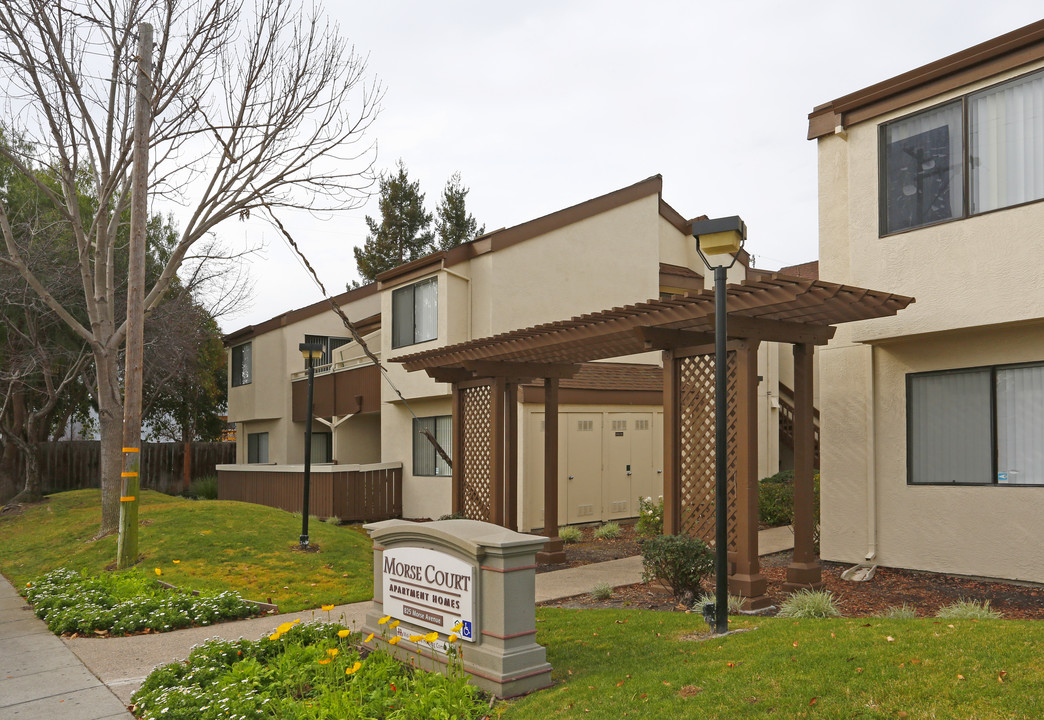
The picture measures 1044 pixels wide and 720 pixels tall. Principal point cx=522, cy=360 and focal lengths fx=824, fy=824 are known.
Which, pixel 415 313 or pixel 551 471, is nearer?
pixel 551 471

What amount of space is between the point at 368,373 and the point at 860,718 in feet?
60.3

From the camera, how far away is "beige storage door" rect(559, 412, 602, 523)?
56.9 feet

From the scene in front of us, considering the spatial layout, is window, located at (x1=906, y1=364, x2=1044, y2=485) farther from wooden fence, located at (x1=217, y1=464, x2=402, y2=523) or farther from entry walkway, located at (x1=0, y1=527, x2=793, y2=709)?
wooden fence, located at (x1=217, y1=464, x2=402, y2=523)

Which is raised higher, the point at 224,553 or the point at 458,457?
the point at 458,457

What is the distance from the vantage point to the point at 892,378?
10.7 metres

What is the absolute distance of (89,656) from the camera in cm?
780

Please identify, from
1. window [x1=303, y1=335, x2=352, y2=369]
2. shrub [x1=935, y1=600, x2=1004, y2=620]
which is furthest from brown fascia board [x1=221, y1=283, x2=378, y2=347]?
shrub [x1=935, y1=600, x2=1004, y2=620]

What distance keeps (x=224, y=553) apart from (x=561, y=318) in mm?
9028

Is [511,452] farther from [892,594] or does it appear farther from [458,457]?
[892,594]

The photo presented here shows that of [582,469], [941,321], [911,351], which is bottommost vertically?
[582,469]

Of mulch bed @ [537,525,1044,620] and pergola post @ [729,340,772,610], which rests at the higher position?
pergola post @ [729,340,772,610]

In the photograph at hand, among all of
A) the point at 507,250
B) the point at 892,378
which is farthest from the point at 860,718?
the point at 507,250

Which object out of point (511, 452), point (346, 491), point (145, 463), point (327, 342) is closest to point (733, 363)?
point (511, 452)

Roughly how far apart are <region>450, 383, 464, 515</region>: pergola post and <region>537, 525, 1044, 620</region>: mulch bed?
4.40 metres
